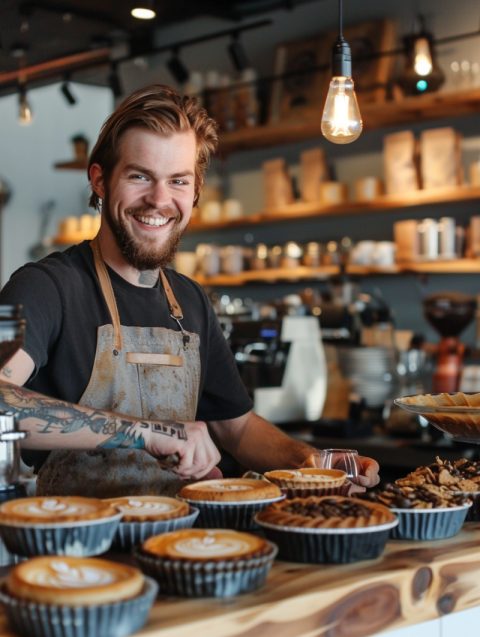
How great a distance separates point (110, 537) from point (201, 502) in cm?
22

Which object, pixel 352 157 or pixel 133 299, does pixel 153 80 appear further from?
pixel 133 299

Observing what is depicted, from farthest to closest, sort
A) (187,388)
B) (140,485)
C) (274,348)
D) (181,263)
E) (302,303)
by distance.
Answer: (181,263) < (302,303) < (274,348) < (187,388) < (140,485)

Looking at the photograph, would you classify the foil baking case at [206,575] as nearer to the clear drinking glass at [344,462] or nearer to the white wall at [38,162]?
the clear drinking glass at [344,462]

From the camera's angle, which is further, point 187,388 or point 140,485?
point 187,388

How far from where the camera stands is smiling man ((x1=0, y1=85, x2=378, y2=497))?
5.95ft

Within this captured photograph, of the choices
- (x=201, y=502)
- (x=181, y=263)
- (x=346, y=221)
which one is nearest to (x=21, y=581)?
(x=201, y=502)

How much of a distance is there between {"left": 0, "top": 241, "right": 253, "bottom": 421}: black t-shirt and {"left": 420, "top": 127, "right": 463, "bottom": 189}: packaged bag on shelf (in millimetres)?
2389

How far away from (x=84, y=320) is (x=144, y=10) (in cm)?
238

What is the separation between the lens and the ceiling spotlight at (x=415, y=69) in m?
4.08

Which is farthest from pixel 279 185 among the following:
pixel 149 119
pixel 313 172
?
pixel 149 119

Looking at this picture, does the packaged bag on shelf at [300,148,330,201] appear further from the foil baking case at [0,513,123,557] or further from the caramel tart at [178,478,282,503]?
the foil baking case at [0,513,123,557]

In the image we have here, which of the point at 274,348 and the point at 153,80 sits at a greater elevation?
the point at 153,80

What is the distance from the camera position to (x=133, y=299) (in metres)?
1.99

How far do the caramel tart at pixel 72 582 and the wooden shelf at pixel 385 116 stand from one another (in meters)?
A: 3.57
